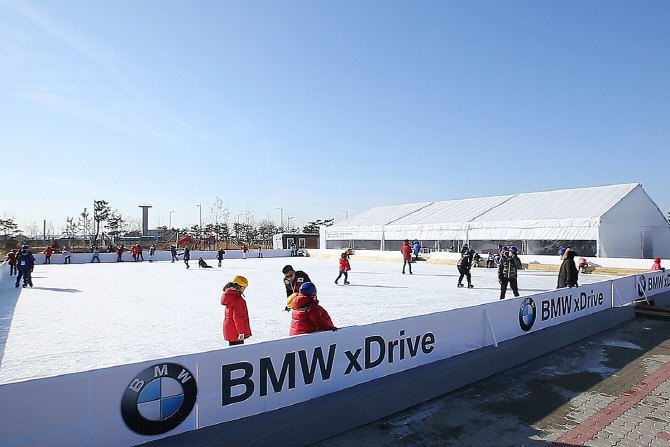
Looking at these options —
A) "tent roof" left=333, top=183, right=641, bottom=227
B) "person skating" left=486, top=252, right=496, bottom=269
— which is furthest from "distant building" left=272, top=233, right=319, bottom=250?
"person skating" left=486, top=252, right=496, bottom=269

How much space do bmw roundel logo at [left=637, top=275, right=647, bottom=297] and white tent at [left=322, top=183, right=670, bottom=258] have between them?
1361cm

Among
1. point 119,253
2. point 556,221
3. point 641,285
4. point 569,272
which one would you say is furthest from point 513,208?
point 119,253

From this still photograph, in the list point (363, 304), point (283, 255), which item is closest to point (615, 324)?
point (363, 304)

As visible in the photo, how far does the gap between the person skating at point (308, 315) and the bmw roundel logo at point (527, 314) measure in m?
3.76

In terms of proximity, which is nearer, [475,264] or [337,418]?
[337,418]

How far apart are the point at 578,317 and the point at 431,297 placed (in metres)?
4.50

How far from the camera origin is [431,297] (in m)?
12.2

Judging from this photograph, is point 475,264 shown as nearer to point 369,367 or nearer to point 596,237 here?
point 596,237

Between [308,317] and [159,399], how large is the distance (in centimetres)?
161

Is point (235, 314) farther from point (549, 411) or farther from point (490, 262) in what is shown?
point (490, 262)

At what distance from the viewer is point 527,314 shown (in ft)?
22.3

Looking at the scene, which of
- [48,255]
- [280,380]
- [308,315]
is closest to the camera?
[280,380]

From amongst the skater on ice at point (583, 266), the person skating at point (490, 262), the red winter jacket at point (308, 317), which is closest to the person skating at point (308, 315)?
the red winter jacket at point (308, 317)

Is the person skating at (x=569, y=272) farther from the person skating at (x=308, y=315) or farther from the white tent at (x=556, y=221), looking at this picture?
the white tent at (x=556, y=221)
